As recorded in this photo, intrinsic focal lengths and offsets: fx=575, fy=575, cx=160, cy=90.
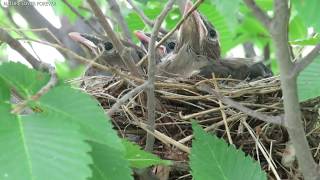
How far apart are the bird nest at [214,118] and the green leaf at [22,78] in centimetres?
79

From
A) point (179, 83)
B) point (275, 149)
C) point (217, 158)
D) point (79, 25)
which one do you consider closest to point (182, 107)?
point (179, 83)

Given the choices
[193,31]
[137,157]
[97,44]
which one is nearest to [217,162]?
[137,157]

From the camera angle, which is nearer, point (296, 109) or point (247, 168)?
point (296, 109)

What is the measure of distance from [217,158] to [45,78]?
0.51m

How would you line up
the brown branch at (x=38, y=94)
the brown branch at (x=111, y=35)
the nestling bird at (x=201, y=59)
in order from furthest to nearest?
the nestling bird at (x=201, y=59)
the brown branch at (x=111, y=35)
the brown branch at (x=38, y=94)

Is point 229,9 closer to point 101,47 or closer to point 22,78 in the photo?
point 22,78

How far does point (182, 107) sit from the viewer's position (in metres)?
2.12

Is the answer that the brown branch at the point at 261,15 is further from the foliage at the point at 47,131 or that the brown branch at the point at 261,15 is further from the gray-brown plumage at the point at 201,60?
the gray-brown plumage at the point at 201,60

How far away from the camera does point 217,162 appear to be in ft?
4.51

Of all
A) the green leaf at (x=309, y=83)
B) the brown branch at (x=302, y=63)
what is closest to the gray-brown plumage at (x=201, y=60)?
the green leaf at (x=309, y=83)

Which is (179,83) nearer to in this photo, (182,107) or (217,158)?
(182,107)

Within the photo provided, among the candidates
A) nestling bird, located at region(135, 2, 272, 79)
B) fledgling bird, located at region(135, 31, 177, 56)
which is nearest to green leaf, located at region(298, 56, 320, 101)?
nestling bird, located at region(135, 2, 272, 79)

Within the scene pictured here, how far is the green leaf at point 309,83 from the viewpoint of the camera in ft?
4.77

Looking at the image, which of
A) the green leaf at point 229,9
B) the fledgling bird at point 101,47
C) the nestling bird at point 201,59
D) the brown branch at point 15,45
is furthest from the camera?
the fledgling bird at point 101,47
